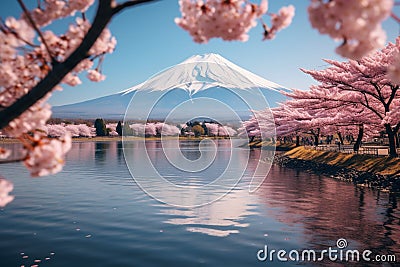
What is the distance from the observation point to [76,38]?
2.99 metres

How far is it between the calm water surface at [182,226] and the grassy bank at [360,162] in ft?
8.07

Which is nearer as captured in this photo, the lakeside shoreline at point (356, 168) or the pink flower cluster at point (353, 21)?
the pink flower cluster at point (353, 21)

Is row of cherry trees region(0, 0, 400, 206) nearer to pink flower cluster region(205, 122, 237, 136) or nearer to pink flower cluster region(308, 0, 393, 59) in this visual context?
pink flower cluster region(308, 0, 393, 59)

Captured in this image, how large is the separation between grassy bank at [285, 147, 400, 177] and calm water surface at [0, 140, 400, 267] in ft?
8.07

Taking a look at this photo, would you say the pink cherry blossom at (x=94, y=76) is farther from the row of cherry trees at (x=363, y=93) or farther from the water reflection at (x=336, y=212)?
the row of cherry trees at (x=363, y=93)

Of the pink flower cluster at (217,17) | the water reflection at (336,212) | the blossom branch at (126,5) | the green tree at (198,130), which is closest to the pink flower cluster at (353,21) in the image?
the pink flower cluster at (217,17)

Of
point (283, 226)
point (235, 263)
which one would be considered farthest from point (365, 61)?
point (235, 263)

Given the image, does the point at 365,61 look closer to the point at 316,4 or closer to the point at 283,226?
the point at 283,226

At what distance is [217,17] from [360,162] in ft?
79.4

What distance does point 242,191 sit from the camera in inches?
785

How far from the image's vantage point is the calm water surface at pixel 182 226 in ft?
30.5

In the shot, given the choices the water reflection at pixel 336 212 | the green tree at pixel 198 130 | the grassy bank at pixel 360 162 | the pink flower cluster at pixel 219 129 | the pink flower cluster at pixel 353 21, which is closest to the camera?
the pink flower cluster at pixel 353 21

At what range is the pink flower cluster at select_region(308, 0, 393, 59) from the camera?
1.83 metres

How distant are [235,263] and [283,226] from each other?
12.8 ft
